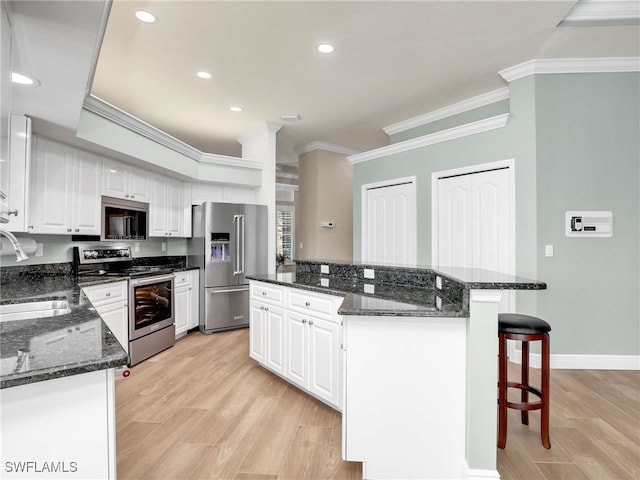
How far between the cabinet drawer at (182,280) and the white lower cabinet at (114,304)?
36.4 inches

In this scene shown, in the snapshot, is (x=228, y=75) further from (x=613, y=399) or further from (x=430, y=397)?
(x=613, y=399)

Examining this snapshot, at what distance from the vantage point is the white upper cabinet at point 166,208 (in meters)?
4.23

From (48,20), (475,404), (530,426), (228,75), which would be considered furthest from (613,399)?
(228,75)

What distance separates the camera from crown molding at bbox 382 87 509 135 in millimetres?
3934

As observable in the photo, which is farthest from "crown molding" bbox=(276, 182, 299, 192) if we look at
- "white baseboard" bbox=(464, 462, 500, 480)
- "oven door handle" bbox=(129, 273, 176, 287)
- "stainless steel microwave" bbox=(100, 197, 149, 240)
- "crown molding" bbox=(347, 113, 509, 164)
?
"white baseboard" bbox=(464, 462, 500, 480)

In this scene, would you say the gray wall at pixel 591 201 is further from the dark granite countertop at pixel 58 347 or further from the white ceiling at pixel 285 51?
the dark granite countertop at pixel 58 347

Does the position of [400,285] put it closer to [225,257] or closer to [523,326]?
[523,326]

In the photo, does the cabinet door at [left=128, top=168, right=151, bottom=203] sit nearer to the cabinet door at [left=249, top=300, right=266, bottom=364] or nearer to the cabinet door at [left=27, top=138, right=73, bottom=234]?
the cabinet door at [left=27, top=138, right=73, bottom=234]

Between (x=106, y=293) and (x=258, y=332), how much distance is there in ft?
4.58

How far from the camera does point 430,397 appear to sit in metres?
1.70

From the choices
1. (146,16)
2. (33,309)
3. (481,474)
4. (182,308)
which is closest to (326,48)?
(146,16)

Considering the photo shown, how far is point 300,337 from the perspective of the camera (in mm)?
2590

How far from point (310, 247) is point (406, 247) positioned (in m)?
2.15

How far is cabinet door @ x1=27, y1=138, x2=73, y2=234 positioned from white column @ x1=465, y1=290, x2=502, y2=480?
10.9ft
